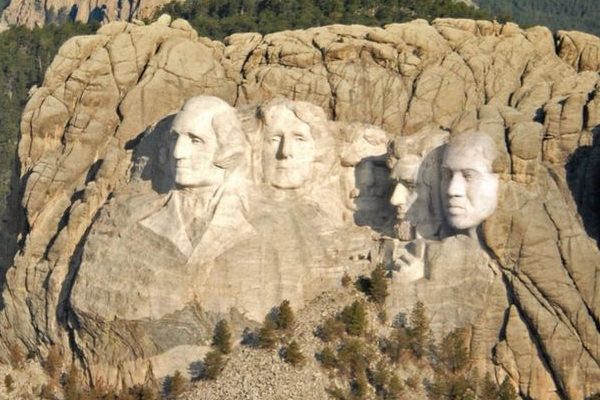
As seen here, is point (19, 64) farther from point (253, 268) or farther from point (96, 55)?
point (253, 268)

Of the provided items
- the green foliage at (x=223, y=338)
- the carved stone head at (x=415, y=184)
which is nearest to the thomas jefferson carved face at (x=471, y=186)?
the carved stone head at (x=415, y=184)

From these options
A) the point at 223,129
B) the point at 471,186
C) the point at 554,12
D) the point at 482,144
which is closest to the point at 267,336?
the point at 223,129

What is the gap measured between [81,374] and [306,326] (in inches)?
275

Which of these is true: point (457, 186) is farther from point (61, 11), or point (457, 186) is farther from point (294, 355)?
point (61, 11)

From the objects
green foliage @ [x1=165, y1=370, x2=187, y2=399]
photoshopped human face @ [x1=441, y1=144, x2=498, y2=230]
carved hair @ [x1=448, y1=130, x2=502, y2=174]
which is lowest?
green foliage @ [x1=165, y1=370, x2=187, y2=399]

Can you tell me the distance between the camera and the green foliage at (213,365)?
46.3m

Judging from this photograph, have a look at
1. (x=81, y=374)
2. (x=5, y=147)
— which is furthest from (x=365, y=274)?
(x=5, y=147)

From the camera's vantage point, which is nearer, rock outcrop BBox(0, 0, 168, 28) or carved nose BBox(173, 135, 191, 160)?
carved nose BBox(173, 135, 191, 160)

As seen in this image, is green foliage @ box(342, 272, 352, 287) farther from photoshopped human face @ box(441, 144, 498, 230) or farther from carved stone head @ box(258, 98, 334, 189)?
photoshopped human face @ box(441, 144, 498, 230)

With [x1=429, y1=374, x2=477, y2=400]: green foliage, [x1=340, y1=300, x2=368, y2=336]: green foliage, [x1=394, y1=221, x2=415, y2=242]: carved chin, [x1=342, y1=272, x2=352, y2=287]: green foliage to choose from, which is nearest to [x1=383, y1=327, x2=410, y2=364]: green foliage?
[x1=340, y1=300, x2=368, y2=336]: green foliage

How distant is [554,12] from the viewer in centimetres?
11500

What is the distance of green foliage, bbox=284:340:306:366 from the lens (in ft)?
151

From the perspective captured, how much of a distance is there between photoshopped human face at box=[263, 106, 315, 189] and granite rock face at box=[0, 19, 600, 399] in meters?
0.45

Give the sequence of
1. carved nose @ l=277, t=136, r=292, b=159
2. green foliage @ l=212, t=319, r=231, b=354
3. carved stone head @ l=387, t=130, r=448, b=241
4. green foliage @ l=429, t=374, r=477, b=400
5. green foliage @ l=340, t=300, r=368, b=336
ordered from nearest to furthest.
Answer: green foliage @ l=429, t=374, r=477, b=400, green foliage @ l=340, t=300, r=368, b=336, green foliage @ l=212, t=319, r=231, b=354, carved stone head @ l=387, t=130, r=448, b=241, carved nose @ l=277, t=136, r=292, b=159
